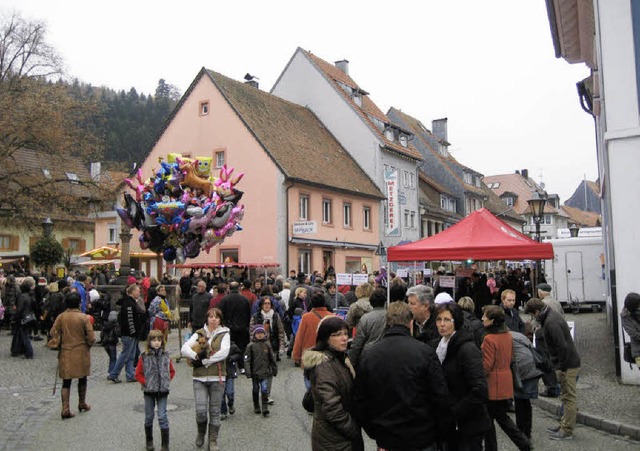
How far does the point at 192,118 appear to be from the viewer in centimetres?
3475

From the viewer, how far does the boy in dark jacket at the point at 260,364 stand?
933cm

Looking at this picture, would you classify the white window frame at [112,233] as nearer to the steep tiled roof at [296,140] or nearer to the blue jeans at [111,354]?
the steep tiled roof at [296,140]

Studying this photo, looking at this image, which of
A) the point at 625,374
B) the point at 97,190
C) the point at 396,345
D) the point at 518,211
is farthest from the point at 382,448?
the point at 518,211

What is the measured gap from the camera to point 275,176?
31.7m

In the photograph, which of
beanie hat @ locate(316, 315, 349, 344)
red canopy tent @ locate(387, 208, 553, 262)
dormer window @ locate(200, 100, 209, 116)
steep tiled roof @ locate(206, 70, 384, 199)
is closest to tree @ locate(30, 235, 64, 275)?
dormer window @ locate(200, 100, 209, 116)

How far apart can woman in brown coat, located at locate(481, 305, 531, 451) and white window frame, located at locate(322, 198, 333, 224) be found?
28.3 meters

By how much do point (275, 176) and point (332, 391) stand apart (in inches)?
1082

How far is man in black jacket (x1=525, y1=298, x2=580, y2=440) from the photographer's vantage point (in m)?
8.28

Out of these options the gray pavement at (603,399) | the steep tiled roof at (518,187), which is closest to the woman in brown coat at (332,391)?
the gray pavement at (603,399)

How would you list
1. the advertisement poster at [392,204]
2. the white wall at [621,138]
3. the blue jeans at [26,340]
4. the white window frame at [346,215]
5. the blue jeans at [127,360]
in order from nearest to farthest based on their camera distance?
the white wall at [621,138]
the blue jeans at [127,360]
the blue jeans at [26,340]
the white window frame at [346,215]
the advertisement poster at [392,204]

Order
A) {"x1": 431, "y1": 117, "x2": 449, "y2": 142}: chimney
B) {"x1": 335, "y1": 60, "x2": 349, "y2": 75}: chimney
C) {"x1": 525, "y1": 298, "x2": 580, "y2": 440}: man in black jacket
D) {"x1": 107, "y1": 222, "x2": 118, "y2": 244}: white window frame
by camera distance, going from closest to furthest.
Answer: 1. {"x1": 525, "y1": 298, "x2": 580, "y2": 440}: man in black jacket
2. {"x1": 107, "y1": 222, "x2": 118, "y2": 244}: white window frame
3. {"x1": 335, "y1": 60, "x2": 349, "y2": 75}: chimney
4. {"x1": 431, "y1": 117, "x2": 449, "y2": 142}: chimney

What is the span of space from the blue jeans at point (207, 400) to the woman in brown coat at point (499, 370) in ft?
10.2

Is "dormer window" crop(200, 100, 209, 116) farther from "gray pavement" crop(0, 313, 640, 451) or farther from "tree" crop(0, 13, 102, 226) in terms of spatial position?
"gray pavement" crop(0, 313, 640, 451)

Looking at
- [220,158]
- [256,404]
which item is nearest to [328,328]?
[256,404]
